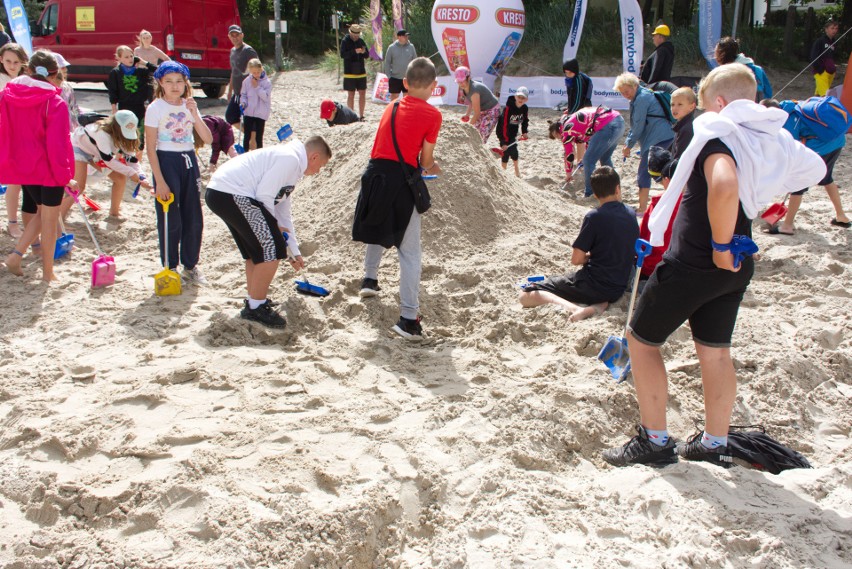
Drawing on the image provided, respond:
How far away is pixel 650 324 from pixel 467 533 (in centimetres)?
109

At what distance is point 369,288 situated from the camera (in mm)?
4855

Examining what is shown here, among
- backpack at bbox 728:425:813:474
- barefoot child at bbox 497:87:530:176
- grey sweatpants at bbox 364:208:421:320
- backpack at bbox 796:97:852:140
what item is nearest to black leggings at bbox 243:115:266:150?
barefoot child at bbox 497:87:530:176

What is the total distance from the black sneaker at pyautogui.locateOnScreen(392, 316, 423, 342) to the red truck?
10.9 metres

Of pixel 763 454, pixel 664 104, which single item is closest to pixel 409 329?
pixel 763 454

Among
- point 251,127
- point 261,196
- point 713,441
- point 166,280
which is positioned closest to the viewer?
point 713,441

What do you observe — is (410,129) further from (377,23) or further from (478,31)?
(377,23)

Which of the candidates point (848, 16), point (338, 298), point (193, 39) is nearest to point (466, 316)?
point (338, 298)

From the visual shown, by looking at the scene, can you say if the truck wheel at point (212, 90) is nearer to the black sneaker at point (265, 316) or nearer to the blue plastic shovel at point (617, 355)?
the black sneaker at point (265, 316)

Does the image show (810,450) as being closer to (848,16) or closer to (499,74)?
(499,74)

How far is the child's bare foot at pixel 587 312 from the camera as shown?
450cm

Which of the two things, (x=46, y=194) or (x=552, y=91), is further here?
(x=552, y=91)

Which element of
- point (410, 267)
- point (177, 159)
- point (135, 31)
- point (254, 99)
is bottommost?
point (410, 267)

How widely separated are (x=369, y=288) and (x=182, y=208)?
156 cm

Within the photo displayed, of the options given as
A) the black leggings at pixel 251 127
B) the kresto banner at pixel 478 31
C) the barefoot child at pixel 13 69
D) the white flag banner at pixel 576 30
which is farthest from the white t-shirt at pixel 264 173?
the white flag banner at pixel 576 30
